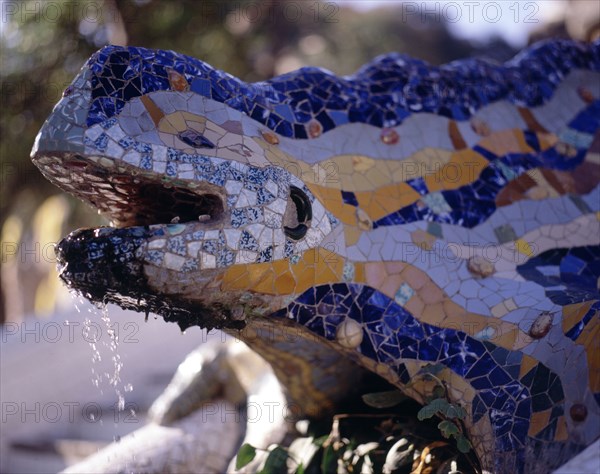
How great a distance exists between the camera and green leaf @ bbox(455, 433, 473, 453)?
3768mm

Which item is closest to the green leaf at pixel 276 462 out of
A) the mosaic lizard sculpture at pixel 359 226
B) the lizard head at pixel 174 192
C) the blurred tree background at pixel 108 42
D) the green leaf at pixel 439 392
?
the mosaic lizard sculpture at pixel 359 226

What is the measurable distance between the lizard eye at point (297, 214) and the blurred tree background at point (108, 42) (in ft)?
14.7

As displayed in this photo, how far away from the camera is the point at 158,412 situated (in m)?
5.56

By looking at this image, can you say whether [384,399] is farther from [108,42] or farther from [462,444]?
[108,42]

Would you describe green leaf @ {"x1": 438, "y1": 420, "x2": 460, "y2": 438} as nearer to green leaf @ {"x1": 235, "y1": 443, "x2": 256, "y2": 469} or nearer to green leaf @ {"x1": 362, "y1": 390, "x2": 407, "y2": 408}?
green leaf @ {"x1": 362, "y1": 390, "x2": 407, "y2": 408}

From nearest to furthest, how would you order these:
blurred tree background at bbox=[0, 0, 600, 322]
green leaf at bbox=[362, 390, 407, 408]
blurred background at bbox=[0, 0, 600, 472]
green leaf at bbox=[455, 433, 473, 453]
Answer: green leaf at bbox=[455, 433, 473, 453]
green leaf at bbox=[362, 390, 407, 408]
blurred background at bbox=[0, 0, 600, 472]
blurred tree background at bbox=[0, 0, 600, 322]

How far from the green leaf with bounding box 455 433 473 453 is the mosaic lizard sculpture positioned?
71 millimetres

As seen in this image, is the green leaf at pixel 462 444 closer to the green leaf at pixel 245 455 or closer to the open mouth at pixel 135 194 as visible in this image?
the green leaf at pixel 245 455

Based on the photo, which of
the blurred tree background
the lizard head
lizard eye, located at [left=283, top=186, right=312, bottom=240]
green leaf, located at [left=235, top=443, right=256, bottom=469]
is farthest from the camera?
the blurred tree background

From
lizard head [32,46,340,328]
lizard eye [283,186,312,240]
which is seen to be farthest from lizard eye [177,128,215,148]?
lizard eye [283,186,312,240]

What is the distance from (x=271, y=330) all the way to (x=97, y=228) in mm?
955

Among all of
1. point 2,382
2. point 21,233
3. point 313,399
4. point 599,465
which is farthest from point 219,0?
point 599,465

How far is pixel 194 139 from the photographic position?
3488mm

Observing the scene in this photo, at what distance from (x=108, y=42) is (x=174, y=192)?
656 centimetres
